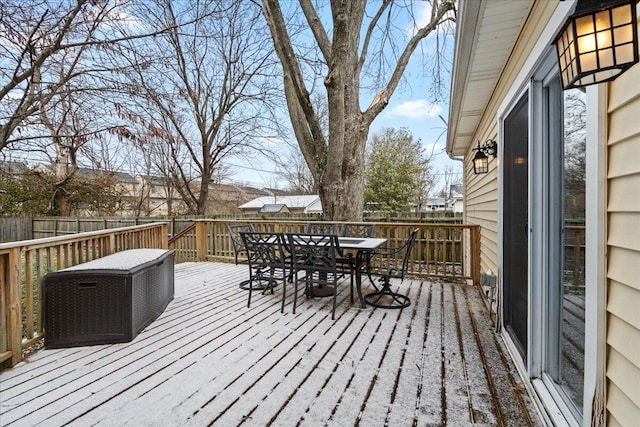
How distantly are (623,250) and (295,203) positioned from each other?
2120 cm

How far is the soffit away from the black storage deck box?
127 inches

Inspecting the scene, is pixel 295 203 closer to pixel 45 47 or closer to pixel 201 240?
pixel 201 240

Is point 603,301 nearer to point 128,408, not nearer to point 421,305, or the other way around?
point 128,408

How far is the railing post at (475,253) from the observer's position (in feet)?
15.7

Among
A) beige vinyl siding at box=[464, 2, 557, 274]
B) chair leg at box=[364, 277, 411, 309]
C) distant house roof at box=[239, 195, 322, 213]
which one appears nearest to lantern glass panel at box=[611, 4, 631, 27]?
beige vinyl siding at box=[464, 2, 557, 274]

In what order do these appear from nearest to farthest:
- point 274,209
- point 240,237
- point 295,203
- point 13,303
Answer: point 13,303, point 240,237, point 274,209, point 295,203

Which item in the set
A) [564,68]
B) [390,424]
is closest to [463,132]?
[564,68]

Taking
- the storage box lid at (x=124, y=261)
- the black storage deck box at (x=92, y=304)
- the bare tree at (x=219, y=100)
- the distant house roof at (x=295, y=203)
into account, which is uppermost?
the bare tree at (x=219, y=100)

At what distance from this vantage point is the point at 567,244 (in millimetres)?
1694

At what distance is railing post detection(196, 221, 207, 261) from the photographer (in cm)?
679

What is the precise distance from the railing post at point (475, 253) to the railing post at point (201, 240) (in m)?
5.18

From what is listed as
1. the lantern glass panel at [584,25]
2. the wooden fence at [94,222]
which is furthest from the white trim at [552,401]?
the wooden fence at [94,222]

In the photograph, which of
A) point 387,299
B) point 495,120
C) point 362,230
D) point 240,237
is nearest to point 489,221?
point 495,120

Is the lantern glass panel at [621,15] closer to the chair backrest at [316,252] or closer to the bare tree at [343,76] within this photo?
the chair backrest at [316,252]
